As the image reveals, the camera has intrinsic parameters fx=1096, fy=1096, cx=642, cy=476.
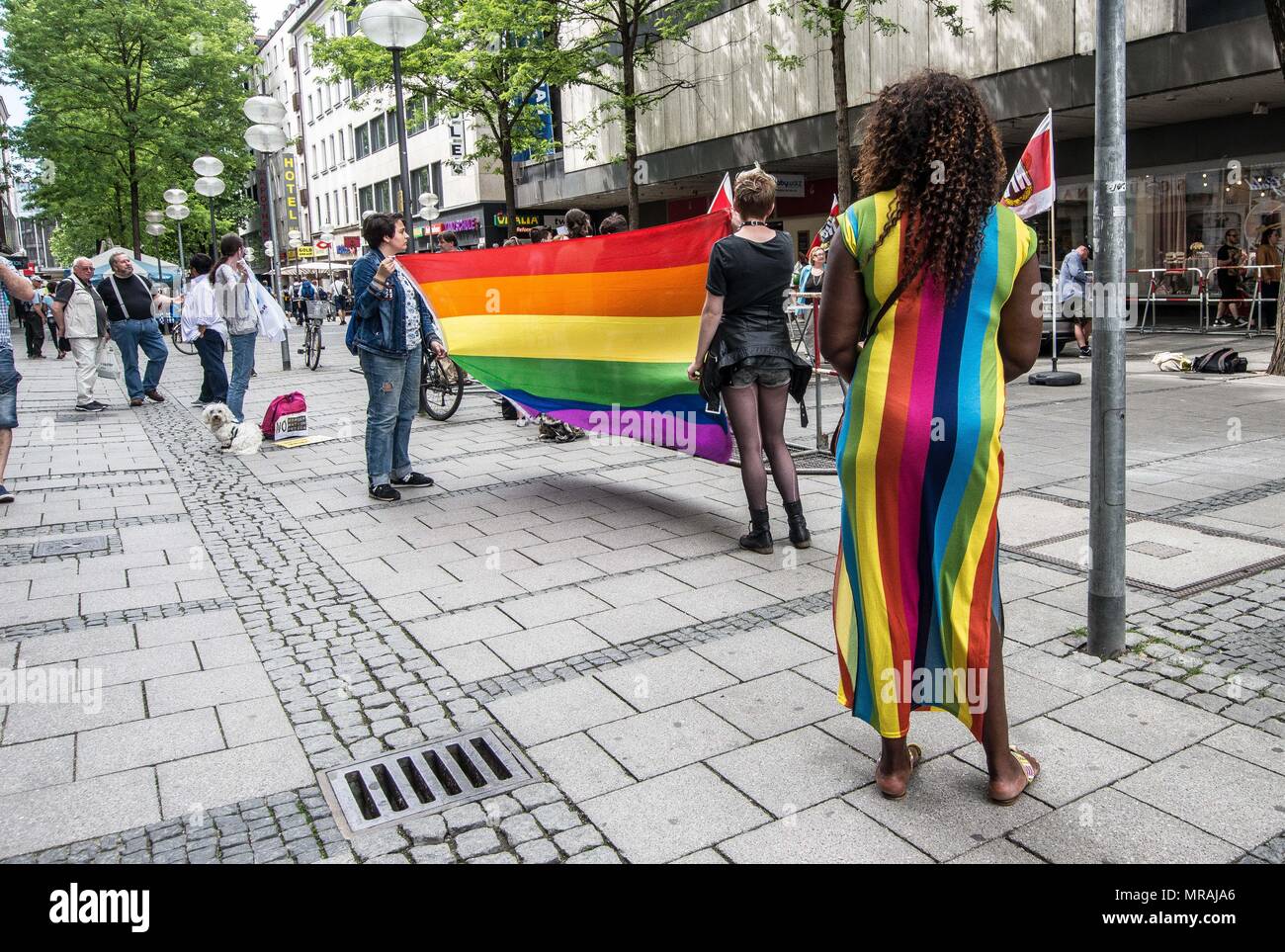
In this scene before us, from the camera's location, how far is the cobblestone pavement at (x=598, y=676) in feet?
10.2

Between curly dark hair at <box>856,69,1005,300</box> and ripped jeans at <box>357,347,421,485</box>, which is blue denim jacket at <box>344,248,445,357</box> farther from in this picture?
curly dark hair at <box>856,69,1005,300</box>

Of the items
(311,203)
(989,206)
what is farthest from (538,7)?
(311,203)

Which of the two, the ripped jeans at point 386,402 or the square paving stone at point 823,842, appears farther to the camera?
the ripped jeans at point 386,402

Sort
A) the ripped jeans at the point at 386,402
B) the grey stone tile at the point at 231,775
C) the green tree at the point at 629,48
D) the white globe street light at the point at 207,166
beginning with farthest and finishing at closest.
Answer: the white globe street light at the point at 207,166, the green tree at the point at 629,48, the ripped jeans at the point at 386,402, the grey stone tile at the point at 231,775

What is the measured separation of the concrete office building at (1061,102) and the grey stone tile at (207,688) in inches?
583

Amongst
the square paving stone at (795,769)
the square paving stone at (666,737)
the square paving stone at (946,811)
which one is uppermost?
the square paving stone at (666,737)

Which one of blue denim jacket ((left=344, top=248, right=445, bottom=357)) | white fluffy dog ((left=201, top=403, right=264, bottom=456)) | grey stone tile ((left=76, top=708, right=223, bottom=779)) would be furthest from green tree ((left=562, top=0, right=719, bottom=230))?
grey stone tile ((left=76, top=708, right=223, bottom=779))

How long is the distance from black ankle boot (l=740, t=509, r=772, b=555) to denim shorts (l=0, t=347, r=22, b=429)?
523 cm

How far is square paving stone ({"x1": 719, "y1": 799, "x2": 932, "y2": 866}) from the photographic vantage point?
2.93m

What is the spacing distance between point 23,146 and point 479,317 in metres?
30.5

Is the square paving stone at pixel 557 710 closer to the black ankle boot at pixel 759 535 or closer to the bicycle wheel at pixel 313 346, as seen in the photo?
the black ankle boot at pixel 759 535

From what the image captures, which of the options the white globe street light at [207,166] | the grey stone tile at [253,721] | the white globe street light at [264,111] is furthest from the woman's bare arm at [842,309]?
the white globe street light at [207,166]

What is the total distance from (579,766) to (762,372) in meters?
2.87

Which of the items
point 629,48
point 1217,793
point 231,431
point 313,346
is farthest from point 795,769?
point 629,48
